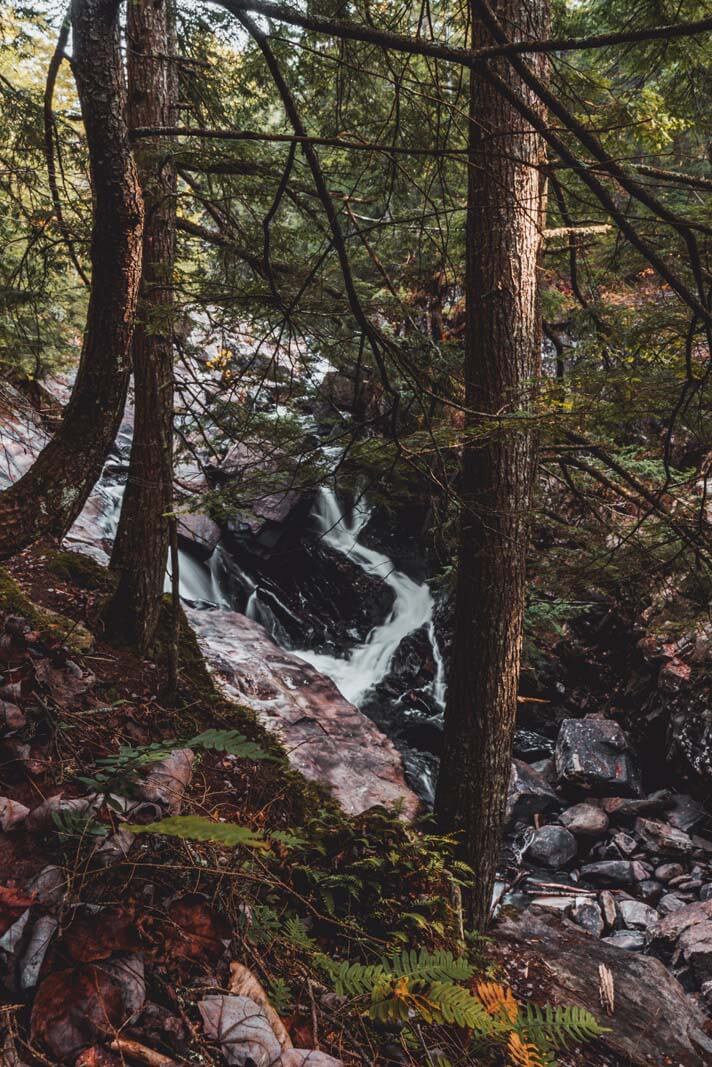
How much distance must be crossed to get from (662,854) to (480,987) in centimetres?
593

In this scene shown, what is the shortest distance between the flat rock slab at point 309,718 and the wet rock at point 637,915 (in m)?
2.49

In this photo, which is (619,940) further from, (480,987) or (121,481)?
(121,481)

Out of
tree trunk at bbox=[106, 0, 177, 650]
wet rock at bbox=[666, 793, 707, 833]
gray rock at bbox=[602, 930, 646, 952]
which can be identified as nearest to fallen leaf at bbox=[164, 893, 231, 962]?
tree trunk at bbox=[106, 0, 177, 650]

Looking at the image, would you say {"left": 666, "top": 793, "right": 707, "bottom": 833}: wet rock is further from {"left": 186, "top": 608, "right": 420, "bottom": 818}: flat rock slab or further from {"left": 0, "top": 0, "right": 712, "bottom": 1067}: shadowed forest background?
→ {"left": 186, "top": 608, "right": 420, "bottom": 818}: flat rock slab

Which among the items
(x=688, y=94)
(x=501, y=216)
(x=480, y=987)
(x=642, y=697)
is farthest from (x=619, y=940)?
(x=688, y=94)

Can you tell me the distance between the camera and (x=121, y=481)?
37.2 feet

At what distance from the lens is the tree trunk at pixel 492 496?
13.5 feet

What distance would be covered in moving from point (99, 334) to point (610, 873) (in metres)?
7.53

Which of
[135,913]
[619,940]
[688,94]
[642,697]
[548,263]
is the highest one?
[688,94]

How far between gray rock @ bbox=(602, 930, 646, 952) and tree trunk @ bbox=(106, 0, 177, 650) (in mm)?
5255

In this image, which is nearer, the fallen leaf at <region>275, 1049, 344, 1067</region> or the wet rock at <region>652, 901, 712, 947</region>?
the fallen leaf at <region>275, 1049, 344, 1067</region>

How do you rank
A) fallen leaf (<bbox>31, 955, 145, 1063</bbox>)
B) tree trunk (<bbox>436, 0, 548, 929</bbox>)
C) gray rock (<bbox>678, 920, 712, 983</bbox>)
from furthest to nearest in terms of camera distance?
gray rock (<bbox>678, 920, 712, 983</bbox>)
tree trunk (<bbox>436, 0, 548, 929</bbox>)
fallen leaf (<bbox>31, 955, 145, 1063</bbox>)

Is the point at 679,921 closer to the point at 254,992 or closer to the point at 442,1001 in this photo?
the point at 442,1001

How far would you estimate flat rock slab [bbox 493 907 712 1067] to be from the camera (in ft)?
12.1
